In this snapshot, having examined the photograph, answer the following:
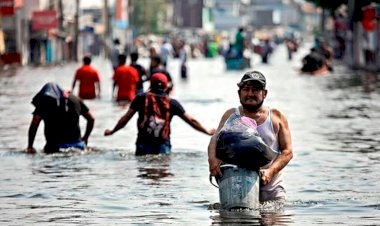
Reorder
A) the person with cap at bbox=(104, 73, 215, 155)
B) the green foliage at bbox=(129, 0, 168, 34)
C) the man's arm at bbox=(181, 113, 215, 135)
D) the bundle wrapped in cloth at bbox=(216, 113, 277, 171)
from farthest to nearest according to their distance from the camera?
1. the green foliage at bbox=(129, 0, 168, 34)
2. the person with cap at bbox=(104, 73, 215, 155)
3. the man's arm at bbox=(181, 113, 215, 135)
4. the bundle wrapped in cloth at bbox=(216, 113, 277, 171)

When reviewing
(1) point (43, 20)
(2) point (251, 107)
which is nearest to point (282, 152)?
(2) point (251, 107)

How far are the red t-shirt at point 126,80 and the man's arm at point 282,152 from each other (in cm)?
2026

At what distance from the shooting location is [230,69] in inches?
2562

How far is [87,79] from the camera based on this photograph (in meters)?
33.9

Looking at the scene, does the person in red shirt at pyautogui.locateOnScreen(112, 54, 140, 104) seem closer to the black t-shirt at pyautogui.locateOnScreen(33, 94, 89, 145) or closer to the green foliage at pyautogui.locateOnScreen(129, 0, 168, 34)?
the black t-shirt at pyautogui.locateOnScreen(33, 94, 89, 145)

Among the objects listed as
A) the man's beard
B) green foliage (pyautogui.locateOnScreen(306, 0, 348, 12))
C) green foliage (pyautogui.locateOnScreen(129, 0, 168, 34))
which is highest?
the man's beard

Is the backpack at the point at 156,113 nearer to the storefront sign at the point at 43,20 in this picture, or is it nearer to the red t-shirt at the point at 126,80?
the red t-shirt at the point at 126,80

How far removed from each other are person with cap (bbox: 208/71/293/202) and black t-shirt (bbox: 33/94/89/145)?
6.83 meters

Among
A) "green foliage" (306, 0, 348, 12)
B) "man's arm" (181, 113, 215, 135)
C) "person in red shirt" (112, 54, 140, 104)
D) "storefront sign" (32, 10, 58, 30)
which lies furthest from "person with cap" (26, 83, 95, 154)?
"storefront sign" (32, 10, 58, 30)

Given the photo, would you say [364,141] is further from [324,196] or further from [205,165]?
[324,196]

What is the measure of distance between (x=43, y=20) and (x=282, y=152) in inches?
3023

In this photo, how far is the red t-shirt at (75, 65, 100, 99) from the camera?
33.2 metres

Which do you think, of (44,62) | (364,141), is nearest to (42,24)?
(44,62)

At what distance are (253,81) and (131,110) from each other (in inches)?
255
